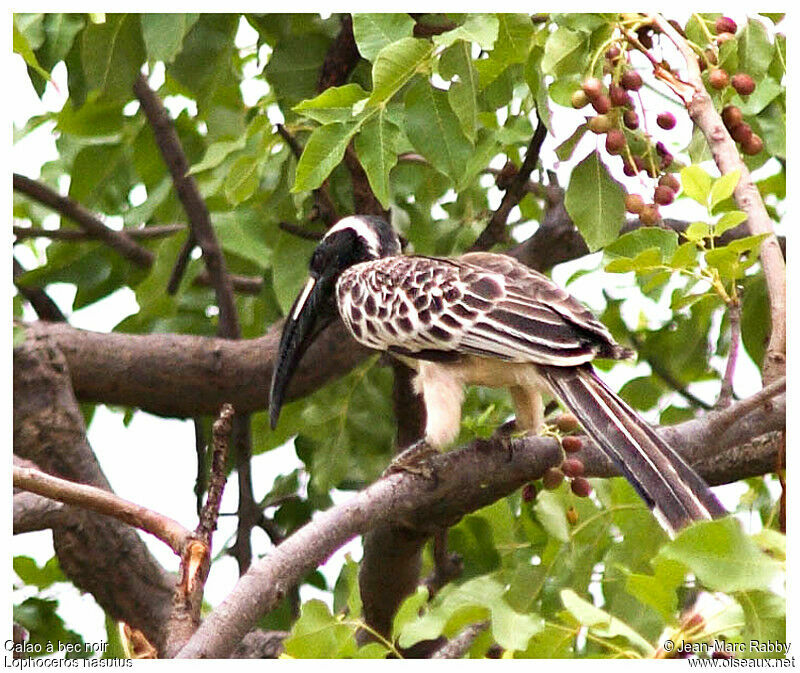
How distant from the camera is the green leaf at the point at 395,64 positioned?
8.34 ft

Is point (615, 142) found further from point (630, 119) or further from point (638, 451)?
point (638, 451)

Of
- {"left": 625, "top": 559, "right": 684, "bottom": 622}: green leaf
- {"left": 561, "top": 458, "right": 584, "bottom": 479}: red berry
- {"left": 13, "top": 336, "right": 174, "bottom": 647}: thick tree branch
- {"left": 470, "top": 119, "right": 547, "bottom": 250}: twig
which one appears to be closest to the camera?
→ {"left": 625, "top": 559, "right": 684, "bottom": 622}: green leaf

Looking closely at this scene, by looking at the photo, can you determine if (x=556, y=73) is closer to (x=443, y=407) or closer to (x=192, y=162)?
(x=443, y=407)

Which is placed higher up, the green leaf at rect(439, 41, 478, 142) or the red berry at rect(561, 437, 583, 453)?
the green leaf at rect(439, 41, 478, 142)

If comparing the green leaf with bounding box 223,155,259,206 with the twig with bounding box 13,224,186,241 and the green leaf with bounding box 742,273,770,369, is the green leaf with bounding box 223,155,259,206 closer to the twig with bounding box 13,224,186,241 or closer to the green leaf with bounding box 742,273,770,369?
the twig with bounding box 13,224,186,241

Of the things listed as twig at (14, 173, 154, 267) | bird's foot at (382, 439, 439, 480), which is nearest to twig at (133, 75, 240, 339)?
twig at (14, 173, 154, 267)

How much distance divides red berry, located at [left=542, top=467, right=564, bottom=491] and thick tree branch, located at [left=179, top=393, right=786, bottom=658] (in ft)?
0.13

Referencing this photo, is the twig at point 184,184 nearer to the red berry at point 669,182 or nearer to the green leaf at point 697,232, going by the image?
the red berry at point 669,182

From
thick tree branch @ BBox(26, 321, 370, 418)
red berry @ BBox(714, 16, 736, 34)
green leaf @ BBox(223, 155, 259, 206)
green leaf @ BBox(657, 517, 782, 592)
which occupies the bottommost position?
green leaf @ BBox(657, 517, 782, 592)

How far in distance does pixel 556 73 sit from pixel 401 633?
3.81 feet

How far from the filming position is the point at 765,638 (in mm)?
1887

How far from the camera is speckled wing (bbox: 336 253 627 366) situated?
2814 mm

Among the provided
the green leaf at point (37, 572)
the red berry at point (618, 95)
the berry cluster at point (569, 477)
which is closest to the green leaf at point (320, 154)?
the red berry at point (618, 95)

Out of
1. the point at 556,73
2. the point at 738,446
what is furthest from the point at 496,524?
the point at 556,73
